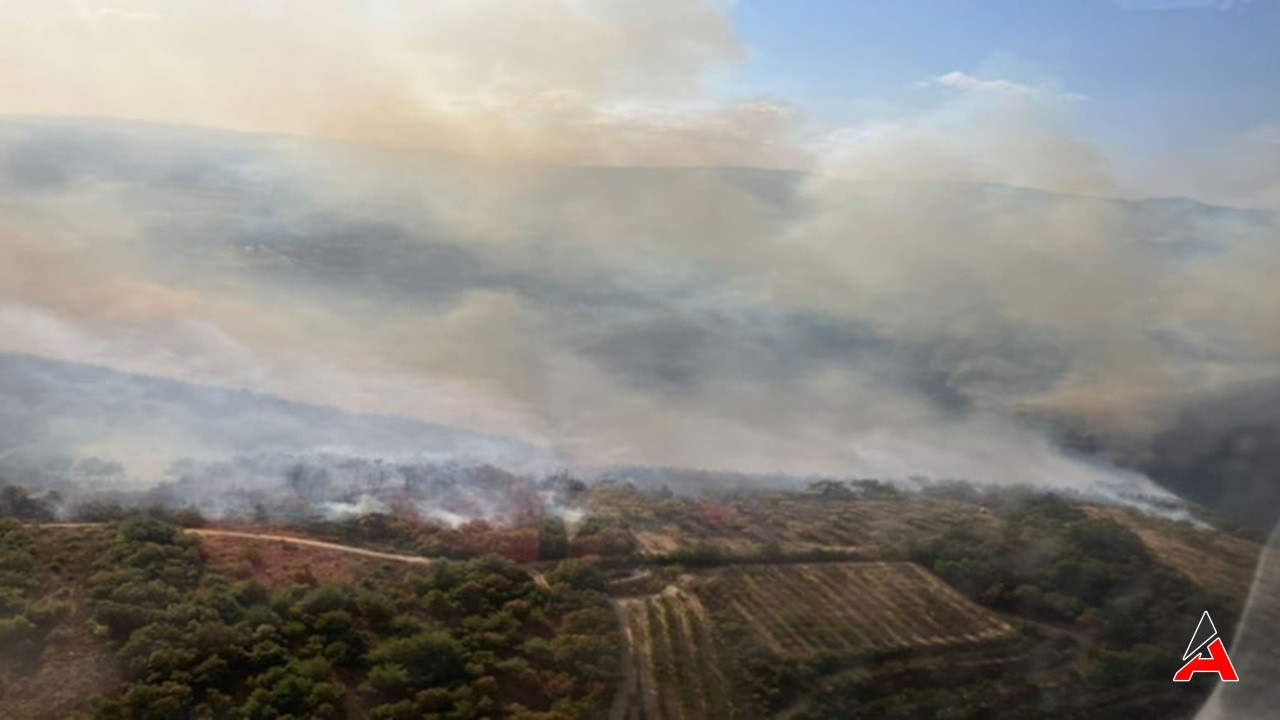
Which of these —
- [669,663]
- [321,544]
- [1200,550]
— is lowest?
[669,663]

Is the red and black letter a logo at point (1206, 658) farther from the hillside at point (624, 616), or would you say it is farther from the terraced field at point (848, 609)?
the terraced field at point (848, 609)

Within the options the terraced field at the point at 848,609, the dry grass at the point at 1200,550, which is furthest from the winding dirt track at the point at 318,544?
the dry grass at the point at 1200,550

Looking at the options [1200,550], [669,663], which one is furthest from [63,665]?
[1200,550]

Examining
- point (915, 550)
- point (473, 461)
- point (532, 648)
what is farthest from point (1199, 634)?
point (473, 461)

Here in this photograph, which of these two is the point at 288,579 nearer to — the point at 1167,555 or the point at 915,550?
the point at 915,550

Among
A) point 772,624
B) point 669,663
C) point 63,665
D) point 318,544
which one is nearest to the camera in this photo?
point 63,665

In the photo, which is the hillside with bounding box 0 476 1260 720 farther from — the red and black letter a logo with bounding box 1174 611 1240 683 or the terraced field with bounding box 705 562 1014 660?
the red and black letter a logo with bounding box 1174 611 1240 683

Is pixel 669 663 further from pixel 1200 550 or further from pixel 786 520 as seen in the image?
pixel 1200 550

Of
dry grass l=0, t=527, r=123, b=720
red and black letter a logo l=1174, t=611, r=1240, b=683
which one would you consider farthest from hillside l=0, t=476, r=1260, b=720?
red and black letter a logo l=1174, t=611, r=1240, b=683
